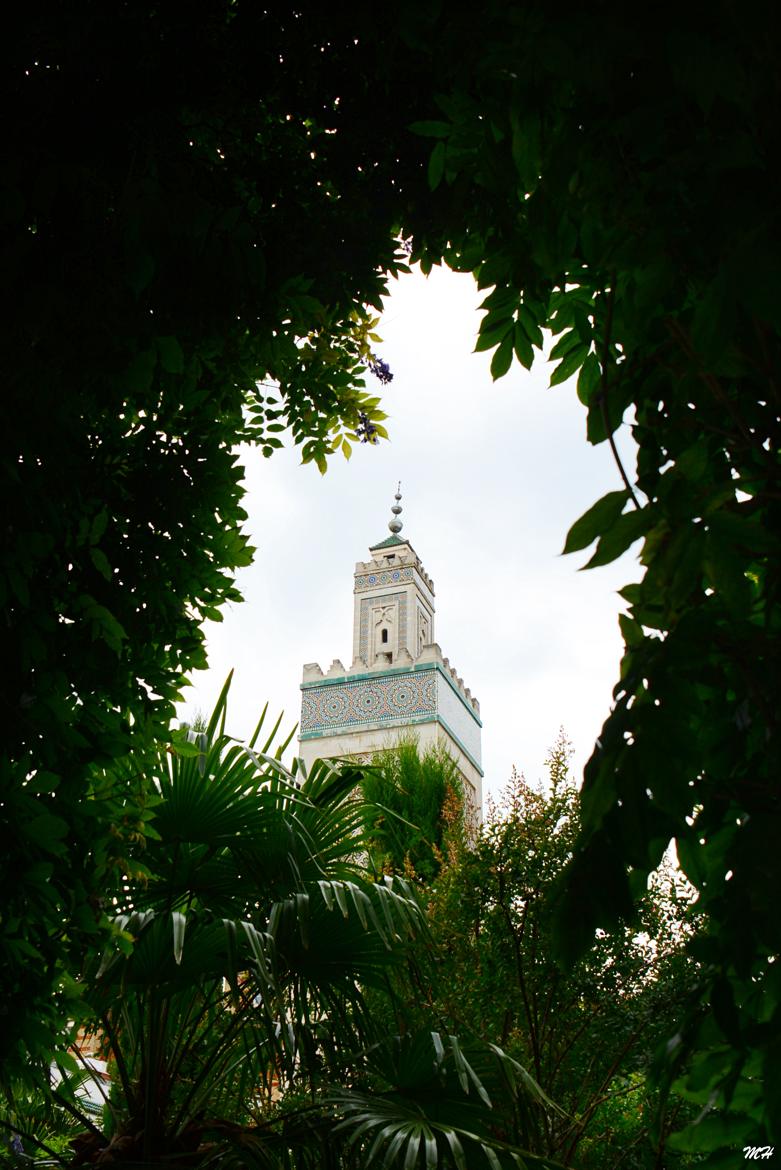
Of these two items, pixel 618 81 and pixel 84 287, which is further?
pixel 84 287

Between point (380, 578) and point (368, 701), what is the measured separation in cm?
178

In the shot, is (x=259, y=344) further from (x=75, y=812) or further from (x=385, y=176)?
(x=75, y=812)

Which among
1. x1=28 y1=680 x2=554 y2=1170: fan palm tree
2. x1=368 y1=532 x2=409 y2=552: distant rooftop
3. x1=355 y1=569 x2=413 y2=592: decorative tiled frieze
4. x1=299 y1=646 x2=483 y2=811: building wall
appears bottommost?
x1=28 y1=680 x2=554 y2=1170: fan palm tree

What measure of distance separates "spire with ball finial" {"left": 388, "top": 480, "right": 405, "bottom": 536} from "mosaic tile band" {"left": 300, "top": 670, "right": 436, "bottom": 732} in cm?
250

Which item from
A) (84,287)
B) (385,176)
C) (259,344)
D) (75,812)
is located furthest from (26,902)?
(385,176)

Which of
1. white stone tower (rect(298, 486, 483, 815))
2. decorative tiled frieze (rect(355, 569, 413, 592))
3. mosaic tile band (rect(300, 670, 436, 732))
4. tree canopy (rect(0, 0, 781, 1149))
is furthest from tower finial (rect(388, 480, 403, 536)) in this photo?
tree canopy (rect(0, 0, 781, 1149))

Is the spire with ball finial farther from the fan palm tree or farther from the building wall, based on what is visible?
the fan palm tree

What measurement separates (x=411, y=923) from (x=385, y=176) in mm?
1781

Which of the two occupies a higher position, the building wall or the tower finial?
the tower finial

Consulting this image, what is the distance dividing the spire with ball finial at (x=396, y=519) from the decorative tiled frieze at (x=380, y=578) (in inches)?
36.9

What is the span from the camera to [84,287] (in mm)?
1612

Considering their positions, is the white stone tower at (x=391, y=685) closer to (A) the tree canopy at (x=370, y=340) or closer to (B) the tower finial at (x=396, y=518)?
(B) the tower finial at (x=396, y=518)

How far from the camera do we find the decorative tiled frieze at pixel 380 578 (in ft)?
41.6

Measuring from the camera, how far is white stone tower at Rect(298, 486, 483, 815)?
11828mm
